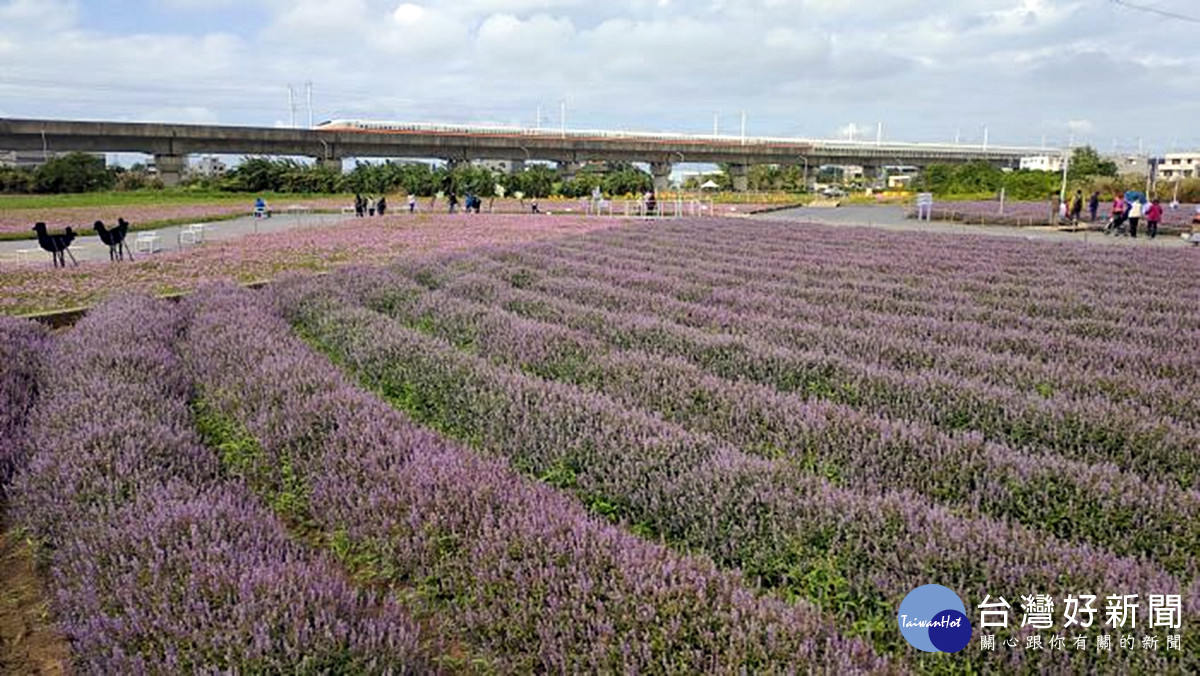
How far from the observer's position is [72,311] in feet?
33.4

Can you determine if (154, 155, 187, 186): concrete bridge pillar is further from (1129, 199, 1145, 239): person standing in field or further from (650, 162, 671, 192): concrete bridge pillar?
(1129, 199, 1145, 239): person standing in field

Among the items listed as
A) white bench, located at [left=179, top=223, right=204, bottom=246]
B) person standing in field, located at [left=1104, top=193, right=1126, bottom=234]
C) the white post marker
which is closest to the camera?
white bench, located at [left=179, top=223, right=204, bottom=246]

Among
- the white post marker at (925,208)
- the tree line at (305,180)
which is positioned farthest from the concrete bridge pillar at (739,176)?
the white post marker at (925,208)

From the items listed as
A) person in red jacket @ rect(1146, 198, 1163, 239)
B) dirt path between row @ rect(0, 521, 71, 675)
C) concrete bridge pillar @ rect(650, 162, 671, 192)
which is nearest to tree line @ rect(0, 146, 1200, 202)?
concrete bridge pillar @ rect(650, 162, 671, 192)

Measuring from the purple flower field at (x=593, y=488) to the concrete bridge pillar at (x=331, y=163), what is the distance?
192 ft

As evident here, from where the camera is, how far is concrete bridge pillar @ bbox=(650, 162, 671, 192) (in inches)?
3201

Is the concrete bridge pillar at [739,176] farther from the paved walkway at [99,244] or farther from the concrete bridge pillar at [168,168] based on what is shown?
the paved walkway at [99,244]

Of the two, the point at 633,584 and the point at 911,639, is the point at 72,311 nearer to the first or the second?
the point at 633,584

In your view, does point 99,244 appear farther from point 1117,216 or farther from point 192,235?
point 1117,216

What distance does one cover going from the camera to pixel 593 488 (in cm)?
413

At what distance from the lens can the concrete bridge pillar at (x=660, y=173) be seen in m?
81.3

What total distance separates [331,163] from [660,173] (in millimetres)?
33866

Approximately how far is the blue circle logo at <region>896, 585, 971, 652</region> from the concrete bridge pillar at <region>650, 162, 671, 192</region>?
80.1 meters

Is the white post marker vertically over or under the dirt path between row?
over
